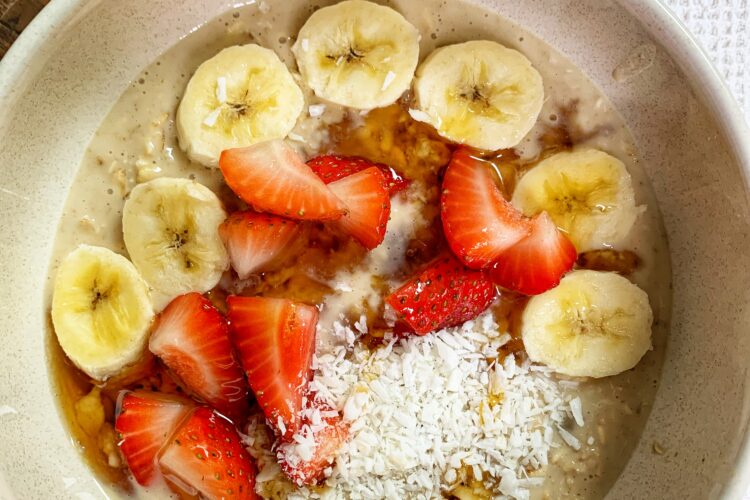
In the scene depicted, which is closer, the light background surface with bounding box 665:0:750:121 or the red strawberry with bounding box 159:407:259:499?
the red strawberry with bounding box 159:407:259:499

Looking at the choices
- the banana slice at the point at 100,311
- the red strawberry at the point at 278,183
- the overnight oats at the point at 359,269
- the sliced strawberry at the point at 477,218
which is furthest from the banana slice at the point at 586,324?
the banana slice at the point at 100,311

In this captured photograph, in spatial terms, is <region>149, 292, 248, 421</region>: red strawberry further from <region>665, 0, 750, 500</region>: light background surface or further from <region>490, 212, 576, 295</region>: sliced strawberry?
<region>665, 0, 750, 500</region>: light background surface

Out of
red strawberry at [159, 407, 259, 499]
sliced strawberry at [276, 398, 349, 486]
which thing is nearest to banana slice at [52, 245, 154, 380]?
red strawberry at [159, 407, 259, 499]

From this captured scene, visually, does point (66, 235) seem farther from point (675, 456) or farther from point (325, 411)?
point (675, 456)

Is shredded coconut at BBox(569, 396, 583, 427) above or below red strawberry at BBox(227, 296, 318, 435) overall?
below

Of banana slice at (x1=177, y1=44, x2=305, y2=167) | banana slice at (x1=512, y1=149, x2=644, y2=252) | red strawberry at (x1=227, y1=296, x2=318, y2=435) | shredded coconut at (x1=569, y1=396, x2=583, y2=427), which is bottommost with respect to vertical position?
shredded coconut at (x1=569, y1=396, x2=583, y2=427)

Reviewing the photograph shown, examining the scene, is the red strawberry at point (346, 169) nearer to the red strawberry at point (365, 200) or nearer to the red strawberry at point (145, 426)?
the red strawberry at point (365, 200)

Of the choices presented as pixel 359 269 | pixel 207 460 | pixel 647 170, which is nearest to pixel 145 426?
pixel 207 460

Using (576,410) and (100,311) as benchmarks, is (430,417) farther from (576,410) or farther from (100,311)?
(100,311)
